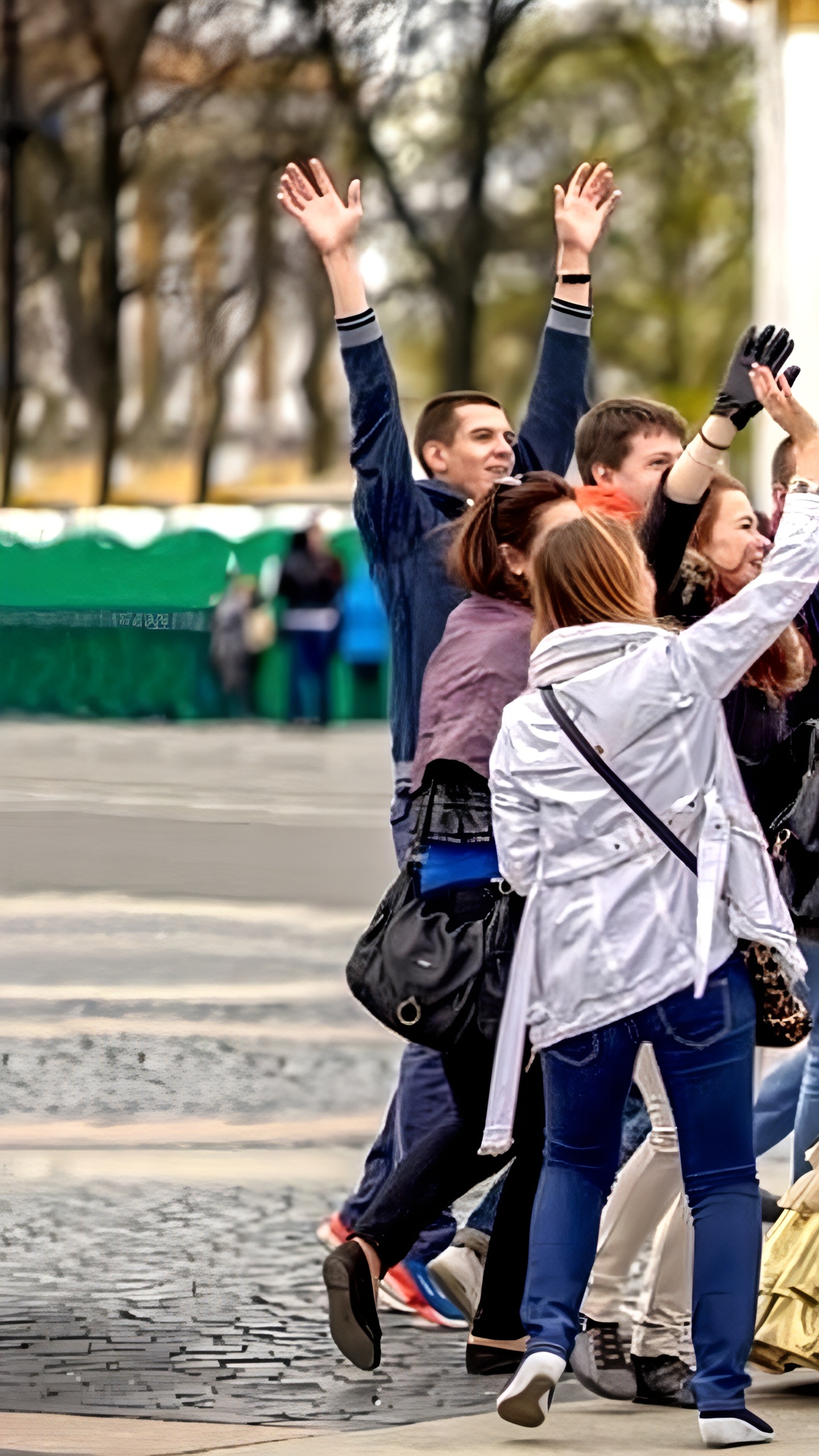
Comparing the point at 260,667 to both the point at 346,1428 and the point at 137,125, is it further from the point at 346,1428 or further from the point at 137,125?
the point at 346,1428

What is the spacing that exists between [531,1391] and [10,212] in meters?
16.2

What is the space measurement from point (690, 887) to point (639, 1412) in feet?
3.05

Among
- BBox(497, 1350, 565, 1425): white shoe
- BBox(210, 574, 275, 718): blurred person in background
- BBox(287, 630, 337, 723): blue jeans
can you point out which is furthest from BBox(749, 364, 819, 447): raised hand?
BBox(287, 630, 337, 723): blue jeans

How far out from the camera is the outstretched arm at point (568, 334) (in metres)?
5.05

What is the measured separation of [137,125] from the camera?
20438 millimetres

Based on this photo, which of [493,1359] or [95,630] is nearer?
[493,1359]

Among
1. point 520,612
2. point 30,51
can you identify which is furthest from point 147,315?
point 520,612

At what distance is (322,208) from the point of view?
4.94m

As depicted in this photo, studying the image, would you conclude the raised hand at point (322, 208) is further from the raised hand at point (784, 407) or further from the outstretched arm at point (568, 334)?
the raised hand at point (784, 407)

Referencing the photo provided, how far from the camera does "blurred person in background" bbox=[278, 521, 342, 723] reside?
22297 millimetres

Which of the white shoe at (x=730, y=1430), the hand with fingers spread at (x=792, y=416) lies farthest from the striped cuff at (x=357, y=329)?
the white shoe at (x=730, y=1430)

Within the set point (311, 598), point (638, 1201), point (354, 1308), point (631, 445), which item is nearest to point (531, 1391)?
point (354, 1308)

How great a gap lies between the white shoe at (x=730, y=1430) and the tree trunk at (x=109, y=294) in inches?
651

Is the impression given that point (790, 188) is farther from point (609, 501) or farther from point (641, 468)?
point (609, 501)
